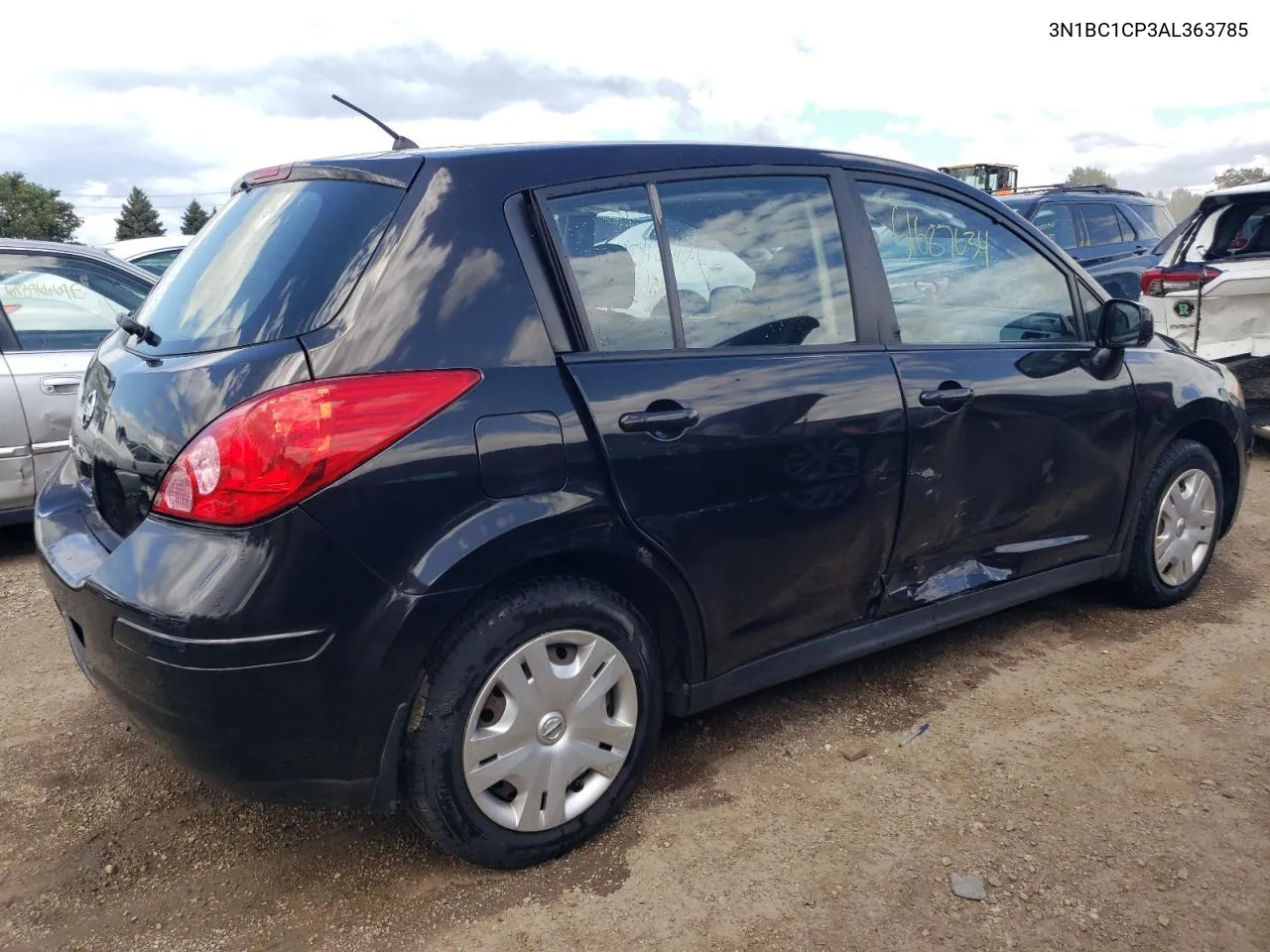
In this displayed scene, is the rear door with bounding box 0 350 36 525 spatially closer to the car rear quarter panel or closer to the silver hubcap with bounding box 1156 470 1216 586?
the car rear quarter panel

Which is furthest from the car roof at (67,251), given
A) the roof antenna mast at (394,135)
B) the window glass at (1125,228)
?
the window glass at (1125,228)

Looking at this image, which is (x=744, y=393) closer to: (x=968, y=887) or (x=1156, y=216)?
(x=968, y=887)

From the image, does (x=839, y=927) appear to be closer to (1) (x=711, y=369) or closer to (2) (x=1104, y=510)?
(1) (x=711, y=369)

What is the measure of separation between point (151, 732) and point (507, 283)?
50.0 inches

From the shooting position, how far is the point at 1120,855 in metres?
2.50

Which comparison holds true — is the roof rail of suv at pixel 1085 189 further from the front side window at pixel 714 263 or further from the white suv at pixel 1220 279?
the front side window at pixel 714 263

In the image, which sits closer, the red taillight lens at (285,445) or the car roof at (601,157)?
the red taillight lens at (285,445)

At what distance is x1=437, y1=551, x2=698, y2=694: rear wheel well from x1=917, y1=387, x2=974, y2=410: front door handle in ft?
3.38

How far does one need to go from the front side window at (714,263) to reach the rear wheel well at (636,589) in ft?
1.75

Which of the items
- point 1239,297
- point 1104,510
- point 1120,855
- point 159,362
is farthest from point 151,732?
point 1239,297

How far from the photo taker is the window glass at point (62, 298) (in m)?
4.87

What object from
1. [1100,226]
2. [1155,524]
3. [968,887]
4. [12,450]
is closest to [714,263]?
[968,887]

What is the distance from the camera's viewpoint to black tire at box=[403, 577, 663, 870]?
2227 mm

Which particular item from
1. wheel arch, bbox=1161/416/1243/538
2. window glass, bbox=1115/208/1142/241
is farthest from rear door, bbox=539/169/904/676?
window glass, bbox=1115/208/1142/241
